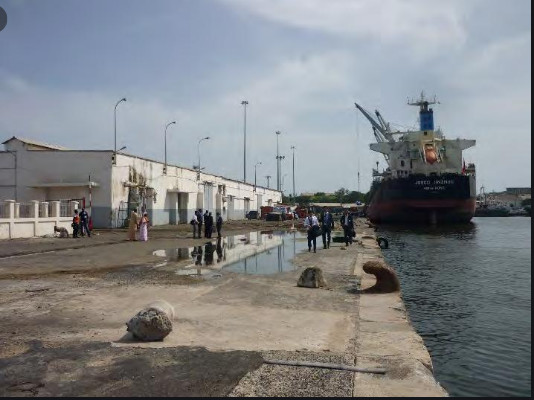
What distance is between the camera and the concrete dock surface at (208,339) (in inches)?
191

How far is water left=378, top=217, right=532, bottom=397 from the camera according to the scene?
680 centimetres

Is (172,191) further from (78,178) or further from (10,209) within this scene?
(10,209)

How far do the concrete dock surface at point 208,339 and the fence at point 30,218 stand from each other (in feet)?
40.9

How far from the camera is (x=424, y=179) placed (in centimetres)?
4897

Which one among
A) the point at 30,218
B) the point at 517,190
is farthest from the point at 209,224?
the point at 517,190

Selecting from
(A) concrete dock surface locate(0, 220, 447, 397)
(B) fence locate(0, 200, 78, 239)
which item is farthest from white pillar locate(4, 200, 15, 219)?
(A) concrete dock surface locate(0, 220, 447, 397)

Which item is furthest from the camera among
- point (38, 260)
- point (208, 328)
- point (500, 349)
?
point (38, 260)

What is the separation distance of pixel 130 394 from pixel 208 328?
2.69m

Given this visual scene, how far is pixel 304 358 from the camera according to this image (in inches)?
224

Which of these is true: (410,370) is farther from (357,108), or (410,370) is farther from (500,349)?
(357,108)

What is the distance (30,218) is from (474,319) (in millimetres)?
22206

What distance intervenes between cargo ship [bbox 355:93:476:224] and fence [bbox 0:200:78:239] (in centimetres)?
3194

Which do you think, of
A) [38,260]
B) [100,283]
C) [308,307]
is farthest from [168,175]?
[308,307]

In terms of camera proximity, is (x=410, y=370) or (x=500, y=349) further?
(x=500, y=349)
